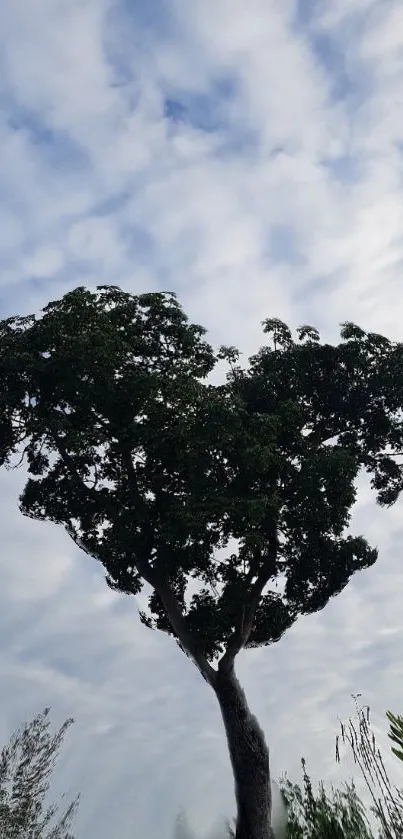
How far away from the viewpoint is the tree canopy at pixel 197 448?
18797mm

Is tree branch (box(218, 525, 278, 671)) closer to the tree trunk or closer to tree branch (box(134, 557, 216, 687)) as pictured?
the tree trunk

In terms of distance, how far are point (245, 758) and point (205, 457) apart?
26.0 feet

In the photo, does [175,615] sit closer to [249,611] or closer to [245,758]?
[249,611]

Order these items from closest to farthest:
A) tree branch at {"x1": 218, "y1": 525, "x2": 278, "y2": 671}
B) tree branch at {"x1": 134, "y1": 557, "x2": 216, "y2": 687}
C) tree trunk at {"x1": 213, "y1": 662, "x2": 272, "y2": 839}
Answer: tree trunk at {"x1": 213, "y1": 662, "x2": 272, "y2": 839}
tree branch at {"x1": 218, "y1": 525, "x2": 278, "y2": 671}
tree branch at {"x1": 134, "y1": 557, "x2": 216, "y2": 687}

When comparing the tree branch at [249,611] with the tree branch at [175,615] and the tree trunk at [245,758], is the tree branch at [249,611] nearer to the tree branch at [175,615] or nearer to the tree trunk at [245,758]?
the tree trunk at [245,758]

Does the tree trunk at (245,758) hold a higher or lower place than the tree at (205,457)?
lower

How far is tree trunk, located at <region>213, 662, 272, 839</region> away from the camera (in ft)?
56.2

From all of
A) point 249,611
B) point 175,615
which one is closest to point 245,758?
point 249,611

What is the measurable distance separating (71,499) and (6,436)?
2.83 m

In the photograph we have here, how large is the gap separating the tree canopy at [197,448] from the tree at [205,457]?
0.05m

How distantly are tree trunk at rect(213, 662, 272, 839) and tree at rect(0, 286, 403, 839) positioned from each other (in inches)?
1.7

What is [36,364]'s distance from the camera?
19.6m

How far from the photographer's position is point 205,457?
61.3 feet

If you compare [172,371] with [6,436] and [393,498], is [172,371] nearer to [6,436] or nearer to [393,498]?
[6,436]
